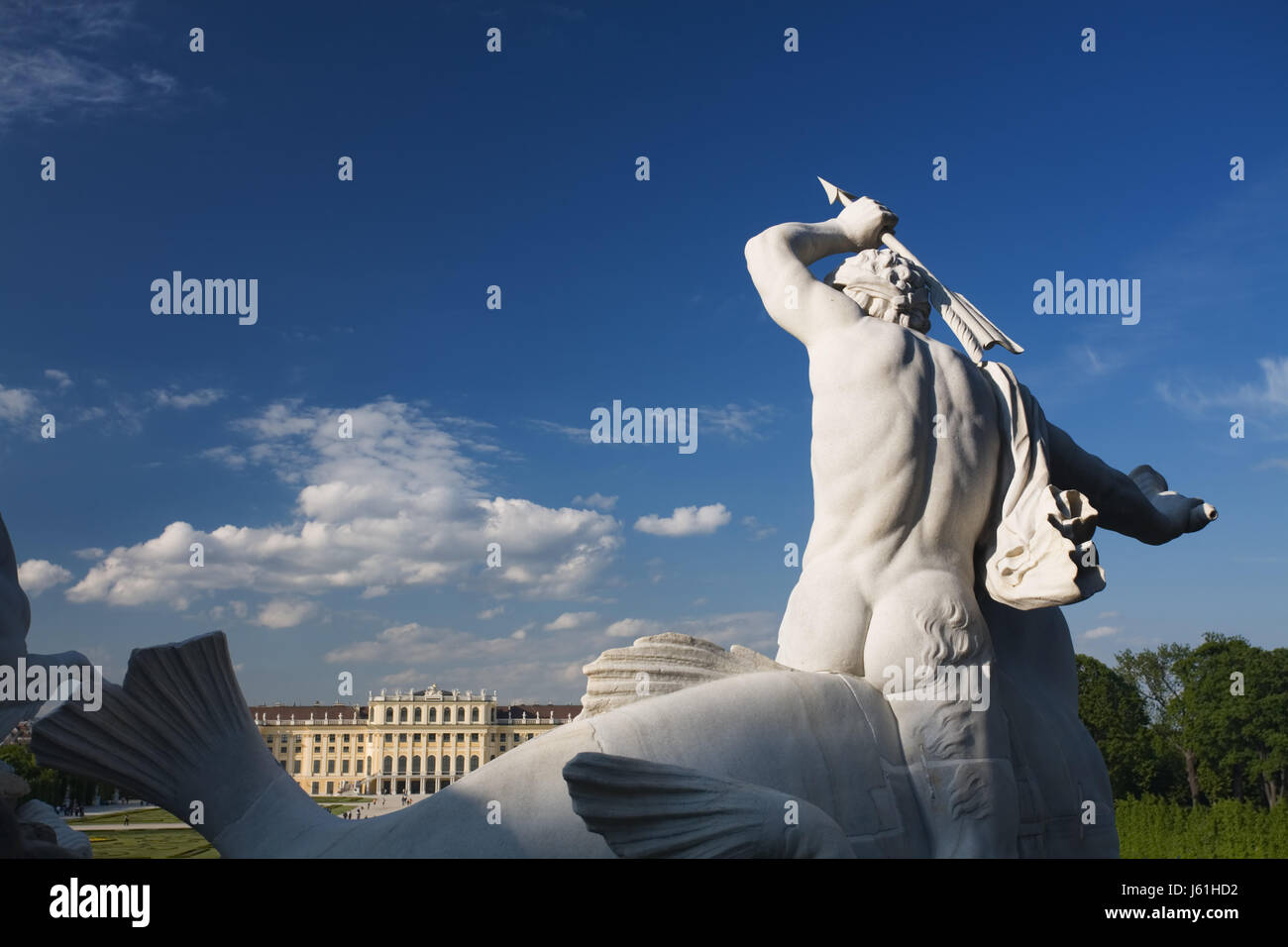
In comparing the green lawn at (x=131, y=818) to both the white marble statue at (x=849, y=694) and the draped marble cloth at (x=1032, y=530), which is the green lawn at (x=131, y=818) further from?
the draped marble cloth at (x=1032, y=530)

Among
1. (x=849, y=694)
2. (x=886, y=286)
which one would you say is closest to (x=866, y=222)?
(x=886, y=286)

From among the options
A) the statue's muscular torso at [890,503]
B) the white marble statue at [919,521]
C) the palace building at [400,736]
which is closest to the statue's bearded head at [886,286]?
the white marble statue at [919,521]

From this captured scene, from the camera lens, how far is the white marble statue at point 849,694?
11.8 feet

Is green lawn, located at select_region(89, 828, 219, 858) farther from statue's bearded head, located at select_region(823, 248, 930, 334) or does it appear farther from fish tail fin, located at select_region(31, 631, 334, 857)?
statue's bearded head, located at select_region(823, 248, 930, 334)

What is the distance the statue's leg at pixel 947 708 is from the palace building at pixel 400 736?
93.2 m

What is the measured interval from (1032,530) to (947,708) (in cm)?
98

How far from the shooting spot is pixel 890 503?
4.84m

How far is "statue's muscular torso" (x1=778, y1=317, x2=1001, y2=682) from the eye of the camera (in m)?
4.68

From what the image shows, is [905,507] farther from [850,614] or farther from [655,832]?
[655,832]

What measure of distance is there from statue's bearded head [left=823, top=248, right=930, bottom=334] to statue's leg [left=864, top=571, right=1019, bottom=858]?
4.88ft
